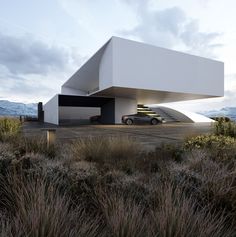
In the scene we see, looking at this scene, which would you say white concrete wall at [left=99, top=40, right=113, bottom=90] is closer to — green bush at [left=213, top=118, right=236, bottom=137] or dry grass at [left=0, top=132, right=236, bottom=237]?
green bush at [left=213, top=118, right=236, bottom=137]

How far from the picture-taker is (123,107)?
26812 millimetres

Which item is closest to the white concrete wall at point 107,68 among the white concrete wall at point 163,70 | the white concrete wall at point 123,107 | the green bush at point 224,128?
the white concrete wall at point 163,70

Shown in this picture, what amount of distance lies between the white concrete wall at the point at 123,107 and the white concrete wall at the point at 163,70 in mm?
6554

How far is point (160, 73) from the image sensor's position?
68.6 ft

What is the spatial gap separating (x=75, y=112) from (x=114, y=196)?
3903cm

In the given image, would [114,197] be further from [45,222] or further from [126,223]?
[45,222]

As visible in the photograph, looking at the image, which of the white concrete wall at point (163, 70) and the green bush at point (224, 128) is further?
the white concrete wall at point (163, 70)

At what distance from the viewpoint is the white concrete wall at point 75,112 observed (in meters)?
39.5

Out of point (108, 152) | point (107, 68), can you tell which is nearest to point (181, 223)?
point (108, 152)

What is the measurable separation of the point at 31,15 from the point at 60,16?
113cm

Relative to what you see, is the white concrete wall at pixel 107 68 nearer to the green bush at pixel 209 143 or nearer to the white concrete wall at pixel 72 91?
the green bush at pixel 209 143

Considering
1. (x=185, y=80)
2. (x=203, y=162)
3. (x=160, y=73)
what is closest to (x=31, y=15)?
(x=203, y=162)

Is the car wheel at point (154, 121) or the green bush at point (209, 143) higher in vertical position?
the car wheel at point (154, 121)

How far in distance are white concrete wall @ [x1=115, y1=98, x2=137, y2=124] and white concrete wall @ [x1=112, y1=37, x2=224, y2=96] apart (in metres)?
6.55
